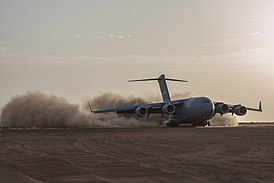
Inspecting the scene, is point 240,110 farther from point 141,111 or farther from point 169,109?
point 141,111

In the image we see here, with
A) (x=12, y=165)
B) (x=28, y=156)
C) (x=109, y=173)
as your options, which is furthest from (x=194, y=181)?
(x=28, y=156)

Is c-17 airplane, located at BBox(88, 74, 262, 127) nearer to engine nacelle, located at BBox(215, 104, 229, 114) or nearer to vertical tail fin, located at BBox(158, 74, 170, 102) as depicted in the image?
engine nacelle, located at BBox(215, 104, 229, 114)

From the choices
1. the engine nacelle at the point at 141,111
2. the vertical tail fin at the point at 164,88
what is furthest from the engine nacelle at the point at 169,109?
the vertical tail fin at the point at 164,88

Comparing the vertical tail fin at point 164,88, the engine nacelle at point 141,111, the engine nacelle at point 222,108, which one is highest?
the vertical tail fin at point 164,88

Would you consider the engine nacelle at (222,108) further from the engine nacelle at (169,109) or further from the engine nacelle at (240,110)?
the engine nacelle at (169,109)

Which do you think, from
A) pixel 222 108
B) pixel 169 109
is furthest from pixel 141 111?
pixel 222 108

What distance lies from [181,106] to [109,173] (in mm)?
43805

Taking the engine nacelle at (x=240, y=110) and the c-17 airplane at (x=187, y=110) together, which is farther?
the engine nacelle at (x=240, y=110)

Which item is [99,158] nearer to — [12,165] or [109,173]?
[12,165]

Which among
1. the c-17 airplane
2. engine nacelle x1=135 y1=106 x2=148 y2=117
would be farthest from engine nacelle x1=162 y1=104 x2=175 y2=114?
engine nacelle x1=135 y1=106 x2=148 y2=117

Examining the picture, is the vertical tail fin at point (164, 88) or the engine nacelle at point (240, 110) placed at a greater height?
the vertical tail fin at point (164, 88)

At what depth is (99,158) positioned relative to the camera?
15.6 metres

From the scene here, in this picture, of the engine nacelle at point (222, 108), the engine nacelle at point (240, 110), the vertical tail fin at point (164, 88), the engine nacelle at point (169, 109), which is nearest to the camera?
the engine nacelle at point (169, 109)

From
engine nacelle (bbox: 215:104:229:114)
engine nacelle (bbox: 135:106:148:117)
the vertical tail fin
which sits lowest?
engine nacelle (bbox: 135:106:148:117)
